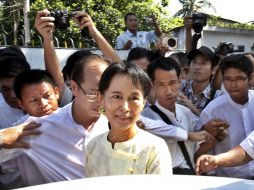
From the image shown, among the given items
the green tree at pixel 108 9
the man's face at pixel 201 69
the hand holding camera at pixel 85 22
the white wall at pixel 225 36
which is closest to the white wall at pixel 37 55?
the man's face at pixel 201 69

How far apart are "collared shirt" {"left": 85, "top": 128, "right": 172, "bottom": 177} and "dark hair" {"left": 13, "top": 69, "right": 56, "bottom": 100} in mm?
675

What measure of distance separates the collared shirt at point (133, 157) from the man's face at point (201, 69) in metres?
1.85

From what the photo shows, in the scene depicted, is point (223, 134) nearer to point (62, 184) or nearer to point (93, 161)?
point (93, 161)

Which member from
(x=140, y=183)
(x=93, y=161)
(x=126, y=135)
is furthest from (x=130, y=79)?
(x=140, y=183)

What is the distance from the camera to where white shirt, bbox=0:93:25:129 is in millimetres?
2559

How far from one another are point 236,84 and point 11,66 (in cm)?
140

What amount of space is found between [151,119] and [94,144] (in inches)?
22.3

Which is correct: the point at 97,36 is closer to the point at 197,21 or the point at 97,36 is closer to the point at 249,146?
the point at 249,146

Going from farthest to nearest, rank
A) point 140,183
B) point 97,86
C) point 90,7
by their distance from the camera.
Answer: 1. point 90,7
2. point 97,86
3. point 140,183

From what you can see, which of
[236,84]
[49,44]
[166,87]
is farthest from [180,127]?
[49,44]

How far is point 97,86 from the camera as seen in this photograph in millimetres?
2213

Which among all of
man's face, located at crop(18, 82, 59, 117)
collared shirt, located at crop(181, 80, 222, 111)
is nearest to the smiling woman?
man's face, located at crop(18, 82, 59, 117)


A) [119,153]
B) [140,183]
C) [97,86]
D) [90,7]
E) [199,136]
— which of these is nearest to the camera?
[140,183]

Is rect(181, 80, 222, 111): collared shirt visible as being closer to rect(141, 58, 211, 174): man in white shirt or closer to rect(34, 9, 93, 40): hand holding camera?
rect(141, 58, 211, 174): man in white shirt
